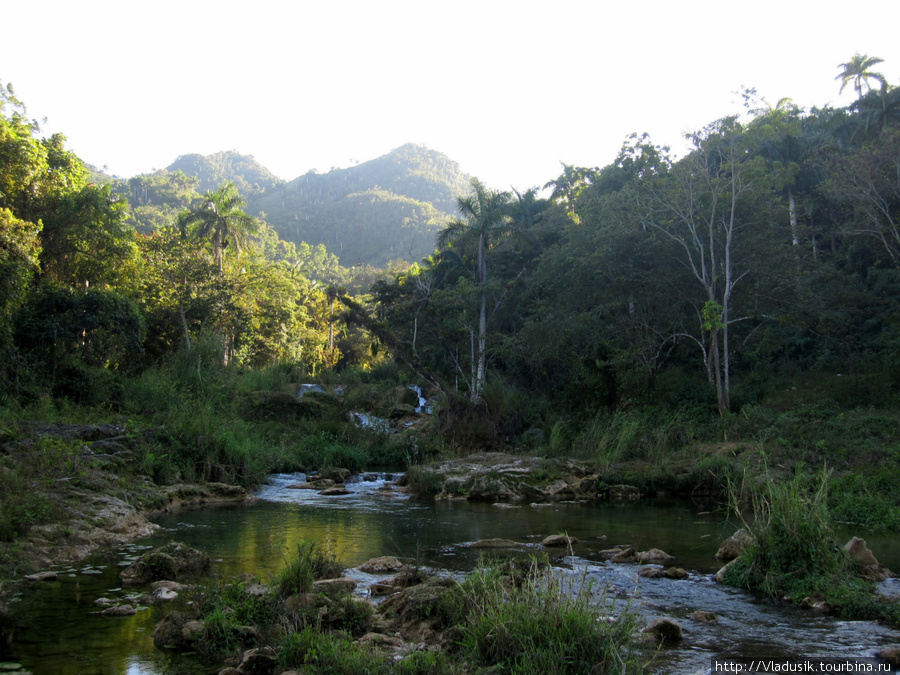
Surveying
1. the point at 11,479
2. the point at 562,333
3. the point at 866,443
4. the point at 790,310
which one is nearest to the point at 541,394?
the point at 562,333

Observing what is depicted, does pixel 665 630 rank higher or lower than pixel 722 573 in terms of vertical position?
higher

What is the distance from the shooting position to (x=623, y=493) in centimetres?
1683

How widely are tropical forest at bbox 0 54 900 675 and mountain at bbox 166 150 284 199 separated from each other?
112m

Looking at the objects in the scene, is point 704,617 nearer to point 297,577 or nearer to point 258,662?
point 297,577

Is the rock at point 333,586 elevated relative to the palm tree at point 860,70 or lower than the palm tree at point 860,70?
→ lower

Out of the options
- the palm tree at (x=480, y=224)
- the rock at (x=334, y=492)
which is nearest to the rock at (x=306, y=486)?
the rock at (x=334, y=492)

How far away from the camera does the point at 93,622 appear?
641cm

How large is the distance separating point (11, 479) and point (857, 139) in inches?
1607

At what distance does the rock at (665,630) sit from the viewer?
19.7 feet

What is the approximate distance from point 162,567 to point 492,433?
1633 centimetres

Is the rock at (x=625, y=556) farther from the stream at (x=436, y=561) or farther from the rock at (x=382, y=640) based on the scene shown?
the rock at (x=382, y=640)

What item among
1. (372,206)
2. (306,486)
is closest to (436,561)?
(306,486)

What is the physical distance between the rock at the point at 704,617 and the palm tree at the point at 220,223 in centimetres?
4117

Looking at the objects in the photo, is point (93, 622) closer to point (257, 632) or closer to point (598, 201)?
point (257, 632)
